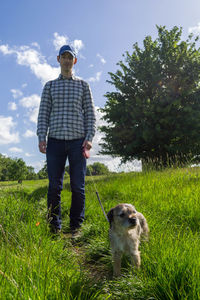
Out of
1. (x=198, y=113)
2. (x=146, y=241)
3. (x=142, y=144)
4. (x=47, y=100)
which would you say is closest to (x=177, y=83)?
(x=198, y=113)

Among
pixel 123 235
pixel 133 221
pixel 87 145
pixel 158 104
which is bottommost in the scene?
pixel 123 235

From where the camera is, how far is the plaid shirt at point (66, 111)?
3917 millimetres

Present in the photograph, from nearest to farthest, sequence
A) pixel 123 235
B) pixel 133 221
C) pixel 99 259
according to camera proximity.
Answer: pixel 133 221 < pixel 123 235 < pixel 99 259

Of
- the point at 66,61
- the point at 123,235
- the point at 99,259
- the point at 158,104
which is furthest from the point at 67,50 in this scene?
the point at 158,104

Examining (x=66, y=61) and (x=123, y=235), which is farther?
(x=66, y=61)

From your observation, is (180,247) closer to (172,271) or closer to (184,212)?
(172,271)

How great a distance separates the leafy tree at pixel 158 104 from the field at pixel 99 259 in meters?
10.3

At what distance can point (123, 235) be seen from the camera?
2641 millimetres

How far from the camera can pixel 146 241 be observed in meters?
2.94

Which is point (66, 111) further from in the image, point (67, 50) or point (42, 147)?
point (67, 50)

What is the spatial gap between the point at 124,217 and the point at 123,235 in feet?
0.71

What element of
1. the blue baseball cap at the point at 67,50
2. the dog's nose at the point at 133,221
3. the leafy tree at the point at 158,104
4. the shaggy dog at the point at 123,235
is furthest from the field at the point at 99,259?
the leafy tree at the point at 158,104

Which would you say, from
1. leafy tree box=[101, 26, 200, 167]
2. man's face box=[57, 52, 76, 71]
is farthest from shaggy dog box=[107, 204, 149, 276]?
leafy tree box=[101, 26, 200, 167]

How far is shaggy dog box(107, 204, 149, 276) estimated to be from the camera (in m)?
2.52
